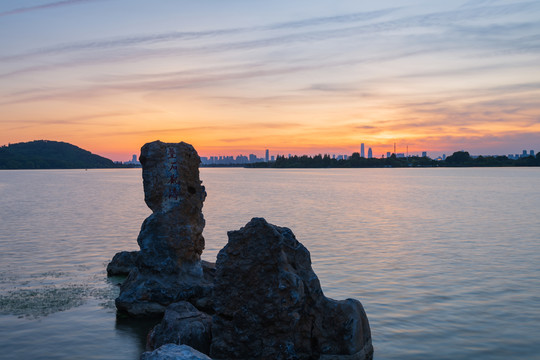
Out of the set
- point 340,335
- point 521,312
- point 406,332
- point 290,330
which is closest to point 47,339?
point 290,330

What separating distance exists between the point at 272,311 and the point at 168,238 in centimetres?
483

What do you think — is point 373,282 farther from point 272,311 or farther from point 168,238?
point 272,311

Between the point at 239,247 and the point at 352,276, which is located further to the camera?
the point at 352,276

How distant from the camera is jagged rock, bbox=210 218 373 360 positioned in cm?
843

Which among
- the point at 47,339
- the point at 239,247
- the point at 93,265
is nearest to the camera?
the point at 239,247

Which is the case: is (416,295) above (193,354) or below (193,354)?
below

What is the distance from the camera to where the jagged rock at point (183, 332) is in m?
8.68

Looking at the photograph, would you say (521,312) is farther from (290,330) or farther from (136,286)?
(136,286)

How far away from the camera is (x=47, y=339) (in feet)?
32.2

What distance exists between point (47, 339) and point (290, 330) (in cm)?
519

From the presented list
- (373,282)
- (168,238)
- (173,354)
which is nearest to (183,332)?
(173,354)

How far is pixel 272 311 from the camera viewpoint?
842cm

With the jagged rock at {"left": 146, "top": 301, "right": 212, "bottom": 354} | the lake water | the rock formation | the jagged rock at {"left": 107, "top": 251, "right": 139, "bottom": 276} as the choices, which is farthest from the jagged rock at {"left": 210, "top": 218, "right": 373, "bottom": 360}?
the jagged rock at {"left": 107, "top": 251, "right": 139, "bottom": 276}

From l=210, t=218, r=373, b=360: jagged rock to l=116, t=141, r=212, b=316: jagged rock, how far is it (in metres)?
3.35
